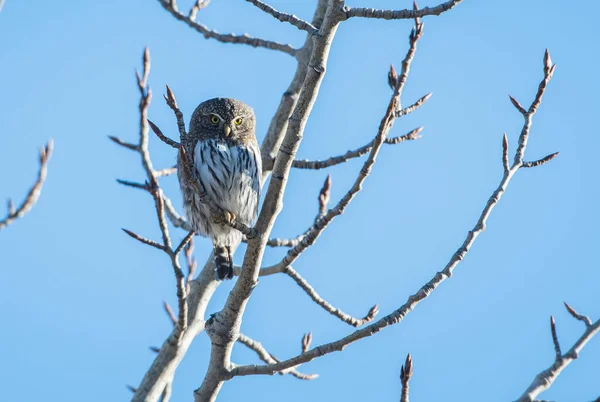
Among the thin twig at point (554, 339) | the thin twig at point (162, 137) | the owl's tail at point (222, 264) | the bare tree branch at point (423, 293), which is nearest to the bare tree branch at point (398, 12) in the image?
the bare tree branch at point (423, 293)

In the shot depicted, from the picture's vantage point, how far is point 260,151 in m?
6.10

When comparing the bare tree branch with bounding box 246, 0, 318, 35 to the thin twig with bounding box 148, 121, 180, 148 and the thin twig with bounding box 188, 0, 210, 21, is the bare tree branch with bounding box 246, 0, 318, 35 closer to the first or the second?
the thin twig with bounding box 148, 121, 180, 148

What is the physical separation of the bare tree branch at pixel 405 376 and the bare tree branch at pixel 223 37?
281cm

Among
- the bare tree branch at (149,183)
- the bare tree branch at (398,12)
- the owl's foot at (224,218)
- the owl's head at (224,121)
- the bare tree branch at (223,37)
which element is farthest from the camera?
the owl's head at (224,121)

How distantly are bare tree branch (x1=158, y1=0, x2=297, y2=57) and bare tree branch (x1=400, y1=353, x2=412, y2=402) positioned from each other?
281cm

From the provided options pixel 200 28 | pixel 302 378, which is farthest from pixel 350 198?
pixel 200 28

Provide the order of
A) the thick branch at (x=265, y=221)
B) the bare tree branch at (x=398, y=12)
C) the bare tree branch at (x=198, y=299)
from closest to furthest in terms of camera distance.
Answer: the bare tree branch at (x=398, y=12)
the thick branch at (x=265, y=221)
the bare tree branch at (x=198, y=299)

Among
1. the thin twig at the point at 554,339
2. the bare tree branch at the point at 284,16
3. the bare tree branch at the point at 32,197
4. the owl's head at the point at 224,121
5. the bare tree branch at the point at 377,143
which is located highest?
the owl's head at the point at 224,121

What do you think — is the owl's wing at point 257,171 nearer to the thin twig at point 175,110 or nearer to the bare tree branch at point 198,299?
the bare tree branch at point 198,299

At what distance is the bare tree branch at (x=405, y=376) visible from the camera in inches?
146

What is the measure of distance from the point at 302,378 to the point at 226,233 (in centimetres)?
120

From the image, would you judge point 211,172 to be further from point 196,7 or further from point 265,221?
point 265,221

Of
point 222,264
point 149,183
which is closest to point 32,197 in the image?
point 149,183

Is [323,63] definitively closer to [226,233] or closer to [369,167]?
[369,167]
